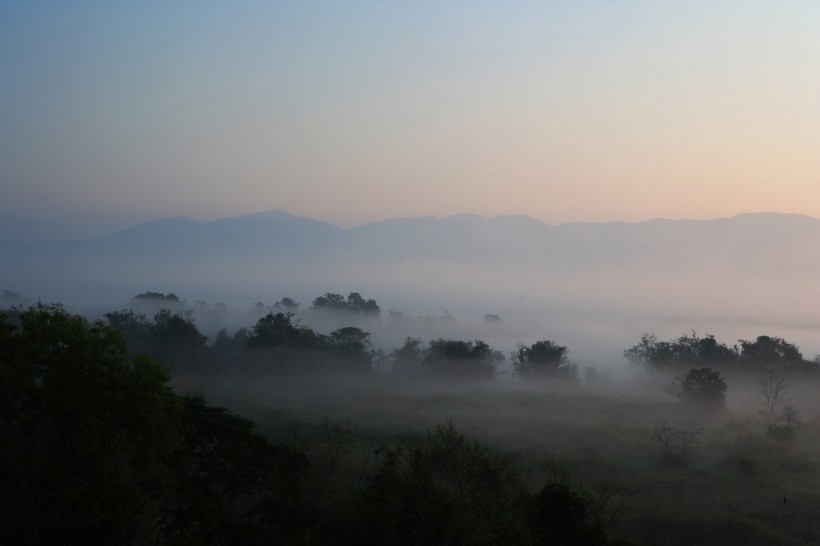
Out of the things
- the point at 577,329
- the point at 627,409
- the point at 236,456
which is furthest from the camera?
the point at 577,329

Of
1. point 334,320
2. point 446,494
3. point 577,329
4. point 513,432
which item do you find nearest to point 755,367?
point 513,432

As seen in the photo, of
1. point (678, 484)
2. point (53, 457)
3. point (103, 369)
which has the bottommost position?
point (678, 484)

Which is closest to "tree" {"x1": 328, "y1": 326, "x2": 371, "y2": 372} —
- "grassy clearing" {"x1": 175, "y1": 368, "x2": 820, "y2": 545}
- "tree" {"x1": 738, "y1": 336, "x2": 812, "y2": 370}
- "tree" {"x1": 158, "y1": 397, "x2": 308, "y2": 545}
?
"grassy clearing" {"x1": 175, "y1": 368, "x2": 820, "y2": 545}

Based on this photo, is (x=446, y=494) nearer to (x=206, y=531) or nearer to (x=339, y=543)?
(x=339, y=543)

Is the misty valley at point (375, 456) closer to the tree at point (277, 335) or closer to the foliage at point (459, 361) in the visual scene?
the foliage at point (459, 361)

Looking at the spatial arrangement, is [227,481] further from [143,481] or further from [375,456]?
[375,456]

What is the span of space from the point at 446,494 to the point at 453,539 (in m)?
1.98

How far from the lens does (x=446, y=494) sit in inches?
834

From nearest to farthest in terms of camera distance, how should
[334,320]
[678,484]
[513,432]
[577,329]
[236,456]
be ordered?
[236,456], [678,484], [513,432], [334,320], [577,329]

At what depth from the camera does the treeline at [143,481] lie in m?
18.6

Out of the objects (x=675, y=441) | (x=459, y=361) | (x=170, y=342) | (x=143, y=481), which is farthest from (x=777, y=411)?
(x=170, y=342)

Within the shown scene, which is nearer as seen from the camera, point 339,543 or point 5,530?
point 5,530

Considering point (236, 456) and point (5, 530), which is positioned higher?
point (236, 456)

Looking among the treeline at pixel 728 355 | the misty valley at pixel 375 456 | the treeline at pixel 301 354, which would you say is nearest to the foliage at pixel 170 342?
the treeline at pixel 301 354
